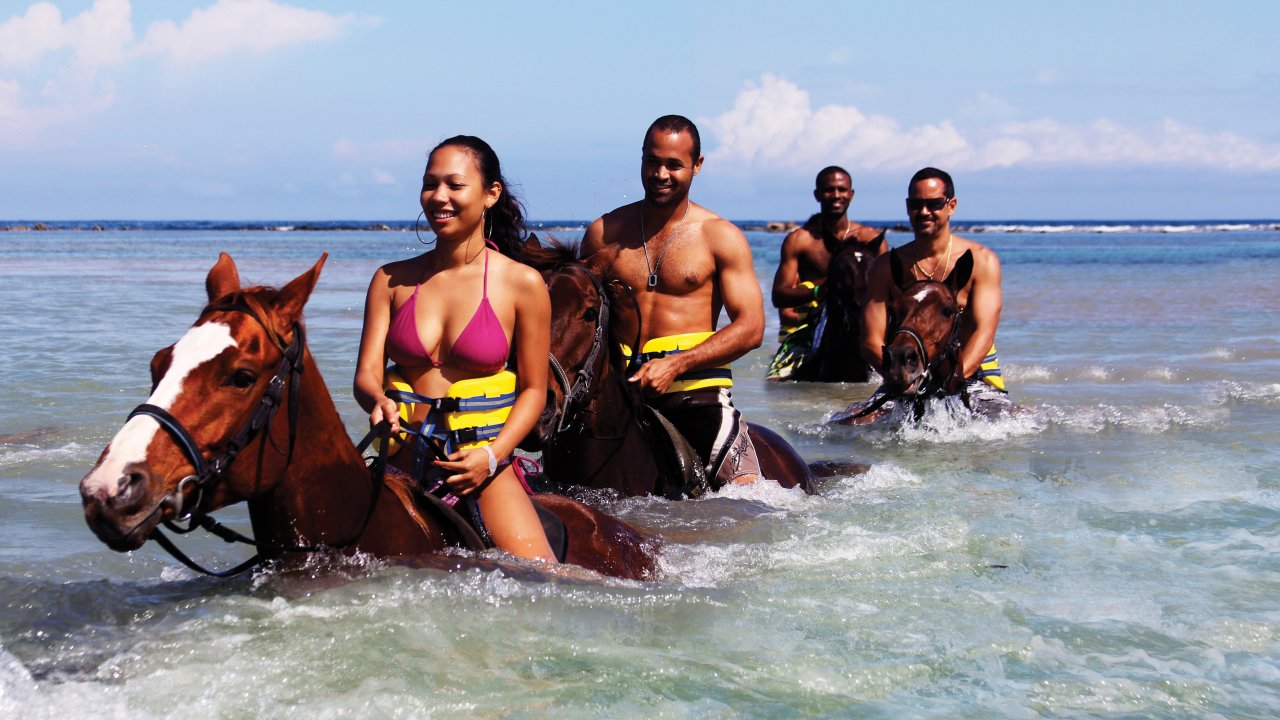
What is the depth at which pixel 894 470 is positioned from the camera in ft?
24.8

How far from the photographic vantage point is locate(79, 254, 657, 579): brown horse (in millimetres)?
2873

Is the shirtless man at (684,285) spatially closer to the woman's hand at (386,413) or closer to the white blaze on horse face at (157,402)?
the woman's hand at (386,413)

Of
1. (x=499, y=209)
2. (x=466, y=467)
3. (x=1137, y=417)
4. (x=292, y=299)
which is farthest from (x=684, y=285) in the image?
(x=1137, y=417)

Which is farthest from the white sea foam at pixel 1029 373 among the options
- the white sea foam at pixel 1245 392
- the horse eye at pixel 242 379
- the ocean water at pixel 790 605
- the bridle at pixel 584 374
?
the horse eye at pixel 242 379

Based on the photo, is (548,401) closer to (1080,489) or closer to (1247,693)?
(1247,693)

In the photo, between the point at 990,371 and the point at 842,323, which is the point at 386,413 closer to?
the point at 990,371

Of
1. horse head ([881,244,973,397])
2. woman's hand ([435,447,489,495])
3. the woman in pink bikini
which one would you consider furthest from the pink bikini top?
horse head ([881,244,973,397])

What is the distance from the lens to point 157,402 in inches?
117

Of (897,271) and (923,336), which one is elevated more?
(897,271)

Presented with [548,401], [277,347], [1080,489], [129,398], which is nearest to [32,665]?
[277,347]

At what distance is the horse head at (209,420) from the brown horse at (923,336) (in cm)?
466

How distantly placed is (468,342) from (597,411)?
155 cm

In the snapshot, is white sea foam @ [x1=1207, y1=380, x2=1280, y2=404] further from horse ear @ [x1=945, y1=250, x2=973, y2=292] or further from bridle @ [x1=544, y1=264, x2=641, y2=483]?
bridle @ [x1=544, y1=264, x2=641, y2=483]

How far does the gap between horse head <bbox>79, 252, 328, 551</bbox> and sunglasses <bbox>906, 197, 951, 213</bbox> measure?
5616 mm
